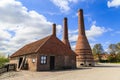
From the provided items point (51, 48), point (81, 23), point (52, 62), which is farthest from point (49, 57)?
point (81, 23)

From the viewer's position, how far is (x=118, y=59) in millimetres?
76188

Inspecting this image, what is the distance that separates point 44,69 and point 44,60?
4.47ft

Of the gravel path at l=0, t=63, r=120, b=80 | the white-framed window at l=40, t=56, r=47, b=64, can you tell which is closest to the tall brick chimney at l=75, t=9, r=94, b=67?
the white-framed window at l=40, t=56, r=47, b=64

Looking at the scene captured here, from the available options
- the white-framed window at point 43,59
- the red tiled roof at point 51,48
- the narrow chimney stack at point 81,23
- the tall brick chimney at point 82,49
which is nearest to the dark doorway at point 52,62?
the red tiled roof at point 51,48

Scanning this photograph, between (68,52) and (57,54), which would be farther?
(68,52)

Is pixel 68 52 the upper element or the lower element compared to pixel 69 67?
upper

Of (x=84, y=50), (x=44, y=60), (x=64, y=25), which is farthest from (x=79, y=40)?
(x=44, y=60)

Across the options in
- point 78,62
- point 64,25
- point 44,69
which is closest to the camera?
point 44,69

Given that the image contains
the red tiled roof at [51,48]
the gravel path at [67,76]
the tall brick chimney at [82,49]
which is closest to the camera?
the gravel path at [67,76]

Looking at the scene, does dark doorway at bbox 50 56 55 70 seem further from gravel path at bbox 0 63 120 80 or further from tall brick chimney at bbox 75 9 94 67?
tall brick chimney at bbox 75 9 94 67

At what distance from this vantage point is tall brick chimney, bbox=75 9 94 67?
131 ft

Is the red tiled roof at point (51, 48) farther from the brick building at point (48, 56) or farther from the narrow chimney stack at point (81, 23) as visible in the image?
the narrow chimney stack at point (81, 23)

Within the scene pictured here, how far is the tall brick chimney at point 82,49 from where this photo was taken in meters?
39.9

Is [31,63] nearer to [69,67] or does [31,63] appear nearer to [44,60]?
[44,60]
